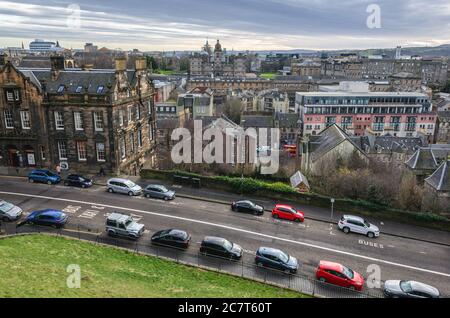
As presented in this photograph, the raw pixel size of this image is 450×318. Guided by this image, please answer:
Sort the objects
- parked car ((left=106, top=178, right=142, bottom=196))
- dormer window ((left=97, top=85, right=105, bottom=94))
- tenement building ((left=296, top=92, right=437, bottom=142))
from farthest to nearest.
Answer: tenement building ((left=296, top=92, right=437, bottom=142)), dormer window ((left=97, top=85, right=105, bottom=94)), parked car ((left=106, top=178, right=142, bottom=196))

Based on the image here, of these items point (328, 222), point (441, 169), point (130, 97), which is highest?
point (130, 97)

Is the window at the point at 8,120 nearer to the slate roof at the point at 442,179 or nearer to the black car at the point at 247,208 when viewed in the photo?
the black car at the point at 247,208

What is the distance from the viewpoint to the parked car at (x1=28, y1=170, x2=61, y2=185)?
3791 centimetres

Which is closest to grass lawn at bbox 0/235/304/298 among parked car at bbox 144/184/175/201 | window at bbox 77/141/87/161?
parked car at bbox 144/184/175/201

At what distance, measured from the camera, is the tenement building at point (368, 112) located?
105 meters

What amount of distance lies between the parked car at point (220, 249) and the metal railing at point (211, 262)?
29 centimetres

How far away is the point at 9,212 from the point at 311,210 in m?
27.2

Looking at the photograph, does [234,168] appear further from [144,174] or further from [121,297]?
[121,297]

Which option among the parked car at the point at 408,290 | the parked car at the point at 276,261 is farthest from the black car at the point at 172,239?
the parked car at the point at 408,290

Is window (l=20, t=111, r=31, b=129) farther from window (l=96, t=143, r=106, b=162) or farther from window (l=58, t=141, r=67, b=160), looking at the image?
window (l=96, t=143, r=106, b=162)

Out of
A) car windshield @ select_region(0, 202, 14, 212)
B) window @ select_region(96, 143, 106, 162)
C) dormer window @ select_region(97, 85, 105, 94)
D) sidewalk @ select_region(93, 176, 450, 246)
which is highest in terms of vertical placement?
dormer window @ select_region(97, 85, 105, 94)

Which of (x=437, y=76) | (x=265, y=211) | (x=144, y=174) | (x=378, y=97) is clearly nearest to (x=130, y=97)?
(x=144, y=174)

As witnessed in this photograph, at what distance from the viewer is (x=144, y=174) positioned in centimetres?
4247
